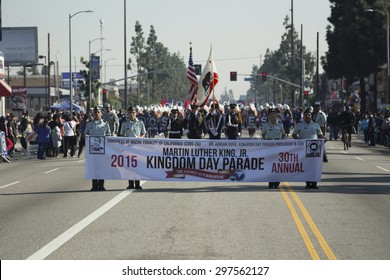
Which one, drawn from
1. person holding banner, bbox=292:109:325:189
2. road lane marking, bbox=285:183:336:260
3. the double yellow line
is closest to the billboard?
person holding banner, bbox=292:109:325:189

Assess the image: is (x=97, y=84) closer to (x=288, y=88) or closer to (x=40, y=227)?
(x=288, y=88)

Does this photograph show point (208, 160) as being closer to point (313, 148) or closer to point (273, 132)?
point (273, 132)

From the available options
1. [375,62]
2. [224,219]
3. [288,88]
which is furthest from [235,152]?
[288,88]

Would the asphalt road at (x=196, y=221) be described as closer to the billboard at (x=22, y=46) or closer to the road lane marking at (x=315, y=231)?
the road lane marking at (x=315, y=231)

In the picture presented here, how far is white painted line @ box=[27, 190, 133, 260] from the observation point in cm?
1145

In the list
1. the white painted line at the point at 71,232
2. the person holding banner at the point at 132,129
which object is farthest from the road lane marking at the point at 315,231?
the person holding banner at the point at 132,129

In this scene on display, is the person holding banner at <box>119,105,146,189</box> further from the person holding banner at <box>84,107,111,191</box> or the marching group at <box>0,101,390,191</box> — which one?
the person holding banner at <box>84,107,111,191</box>

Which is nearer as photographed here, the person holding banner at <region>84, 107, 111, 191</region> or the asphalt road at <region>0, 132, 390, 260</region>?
the asphalt road at <region>0, 132, 390, 260</region>

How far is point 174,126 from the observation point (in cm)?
2817

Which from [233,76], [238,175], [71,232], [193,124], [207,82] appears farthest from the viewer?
[233,76]

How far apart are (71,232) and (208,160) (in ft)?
24.2

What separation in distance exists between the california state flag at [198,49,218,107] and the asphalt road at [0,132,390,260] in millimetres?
14654

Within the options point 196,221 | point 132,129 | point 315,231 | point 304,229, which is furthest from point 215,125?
point 315,231

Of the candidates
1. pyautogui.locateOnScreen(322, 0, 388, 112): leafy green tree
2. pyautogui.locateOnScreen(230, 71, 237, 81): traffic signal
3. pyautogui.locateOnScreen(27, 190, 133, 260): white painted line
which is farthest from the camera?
pyautogui.locateOnScreen(230, 71, 237, 81): traffic signal
